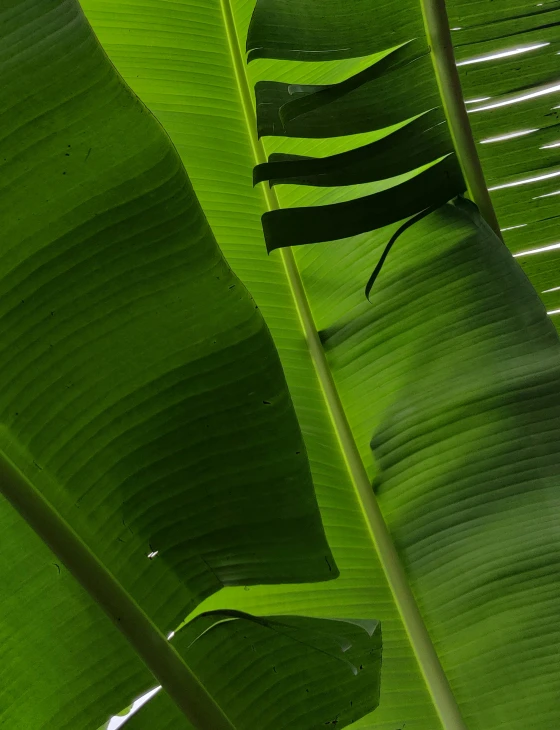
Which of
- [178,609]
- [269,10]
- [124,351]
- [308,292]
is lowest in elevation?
[178,609]

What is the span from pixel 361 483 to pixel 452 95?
376 millimetres

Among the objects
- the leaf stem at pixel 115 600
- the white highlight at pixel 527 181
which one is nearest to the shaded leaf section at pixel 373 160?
the white highlight at pixel 527 181

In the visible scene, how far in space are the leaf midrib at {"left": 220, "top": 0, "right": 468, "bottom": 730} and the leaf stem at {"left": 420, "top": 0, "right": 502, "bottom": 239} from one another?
0.18 m

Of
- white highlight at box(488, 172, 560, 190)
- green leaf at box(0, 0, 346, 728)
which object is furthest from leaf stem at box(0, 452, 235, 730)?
white highlight at box(488, 172, 560, 190)

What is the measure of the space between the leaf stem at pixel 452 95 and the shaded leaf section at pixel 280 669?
0.42 meters

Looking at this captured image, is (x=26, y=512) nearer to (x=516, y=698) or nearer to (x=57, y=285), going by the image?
(x=57, y=285)

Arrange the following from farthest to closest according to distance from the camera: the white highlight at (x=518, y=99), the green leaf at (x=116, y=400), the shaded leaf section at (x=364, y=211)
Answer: the white highlight at (x=518, y=99), the shaded leaf section at (x=364, y=211), the green leaf at (x=116, y=400)

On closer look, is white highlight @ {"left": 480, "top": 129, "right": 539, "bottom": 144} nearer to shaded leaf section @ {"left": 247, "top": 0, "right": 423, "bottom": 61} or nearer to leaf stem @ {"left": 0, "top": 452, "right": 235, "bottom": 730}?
shaded leaf section @ {"left": 247, "top": 0, "right": 423, "bottom": 61}

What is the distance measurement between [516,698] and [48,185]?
0.55 metres

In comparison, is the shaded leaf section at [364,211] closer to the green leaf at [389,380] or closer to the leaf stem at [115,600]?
the green leaf at [389,380]

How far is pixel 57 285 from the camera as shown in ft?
1.22

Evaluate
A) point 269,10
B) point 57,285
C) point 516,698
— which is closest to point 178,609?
point 57,285

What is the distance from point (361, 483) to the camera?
0.60 m

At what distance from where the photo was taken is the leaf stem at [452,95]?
23.1 inches
